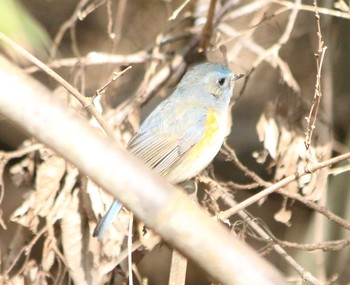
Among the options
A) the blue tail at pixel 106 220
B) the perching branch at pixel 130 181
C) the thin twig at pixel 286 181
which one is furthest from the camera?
the blue tail at pixel 106 220

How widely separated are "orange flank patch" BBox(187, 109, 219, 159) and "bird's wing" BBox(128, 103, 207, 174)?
0.9 inches

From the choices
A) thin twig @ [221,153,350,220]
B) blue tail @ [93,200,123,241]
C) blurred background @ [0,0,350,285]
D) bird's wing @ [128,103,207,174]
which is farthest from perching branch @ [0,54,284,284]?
bird's wing @ [128,103,207,174]

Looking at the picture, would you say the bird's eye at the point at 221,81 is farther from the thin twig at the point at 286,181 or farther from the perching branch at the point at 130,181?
the perching branch at the point at 130,181

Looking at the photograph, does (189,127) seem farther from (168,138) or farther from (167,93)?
(167,93)

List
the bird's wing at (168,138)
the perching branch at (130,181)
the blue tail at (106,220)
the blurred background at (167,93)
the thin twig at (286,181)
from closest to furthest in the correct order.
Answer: the perching branch at (130,181) → the thin twig at (286,181) → the blue tail at (106,220) → the blurred background at (167,93) → the bird's wing at (168,138)

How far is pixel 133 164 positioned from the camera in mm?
1328

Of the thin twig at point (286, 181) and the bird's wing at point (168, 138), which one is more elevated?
the bird's wing at point (168, 138)

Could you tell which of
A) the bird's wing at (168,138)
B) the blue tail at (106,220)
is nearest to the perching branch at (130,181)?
the blue tail at (106,220)

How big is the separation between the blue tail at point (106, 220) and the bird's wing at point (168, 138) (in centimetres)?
50

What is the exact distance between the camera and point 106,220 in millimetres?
3229

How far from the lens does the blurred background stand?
3.45 m

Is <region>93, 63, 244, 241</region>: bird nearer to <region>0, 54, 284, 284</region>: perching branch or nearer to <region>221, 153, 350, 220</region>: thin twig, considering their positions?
<region>221, 153, 350, 220</region>: thin twig

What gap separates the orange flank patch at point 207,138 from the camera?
3.79 metres

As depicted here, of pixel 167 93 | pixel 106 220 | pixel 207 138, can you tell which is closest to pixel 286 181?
pixel 106 220
